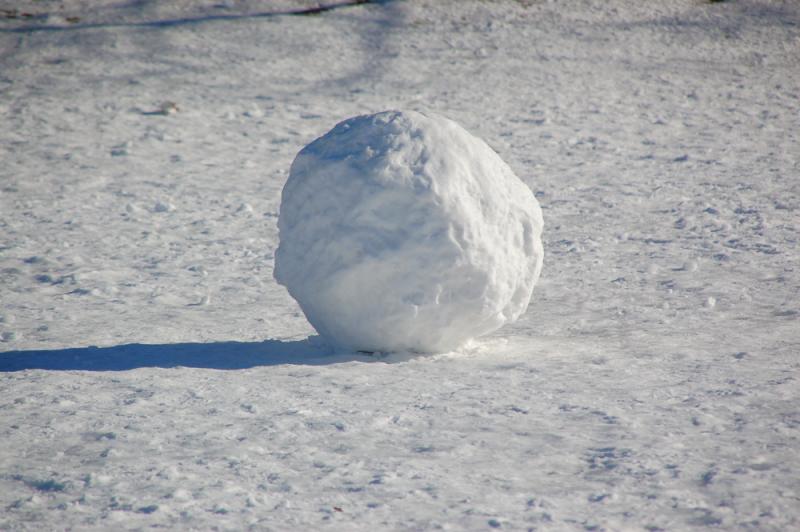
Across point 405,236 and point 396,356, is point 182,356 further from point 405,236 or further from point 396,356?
point 405,236

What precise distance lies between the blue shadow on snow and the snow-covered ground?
3cm

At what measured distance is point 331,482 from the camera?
3670 millimetres

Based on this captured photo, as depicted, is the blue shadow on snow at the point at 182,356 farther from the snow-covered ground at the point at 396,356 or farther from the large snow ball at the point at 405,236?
the large snow ball at the point at 405,236

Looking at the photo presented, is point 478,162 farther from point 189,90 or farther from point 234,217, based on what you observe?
point 189,90

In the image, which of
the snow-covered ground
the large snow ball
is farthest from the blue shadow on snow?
the large snow ball

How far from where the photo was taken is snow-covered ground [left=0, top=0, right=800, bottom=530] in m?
3.65

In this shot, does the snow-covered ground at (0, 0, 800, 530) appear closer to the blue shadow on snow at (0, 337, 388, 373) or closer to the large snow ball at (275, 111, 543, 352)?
the blue shadow on snow at (0, 337, 388, 373)

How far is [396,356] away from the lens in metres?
5.02

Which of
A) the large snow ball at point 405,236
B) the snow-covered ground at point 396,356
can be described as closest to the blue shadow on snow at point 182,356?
the snow-covered ground at point 396,356

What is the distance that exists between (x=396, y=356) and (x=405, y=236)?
0.67 meters

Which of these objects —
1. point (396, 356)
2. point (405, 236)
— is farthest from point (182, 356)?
point (405, 236)

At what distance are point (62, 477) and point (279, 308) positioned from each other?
270 cm

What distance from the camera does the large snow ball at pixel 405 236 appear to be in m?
4.75

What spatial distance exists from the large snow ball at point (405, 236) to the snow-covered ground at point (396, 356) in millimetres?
260
